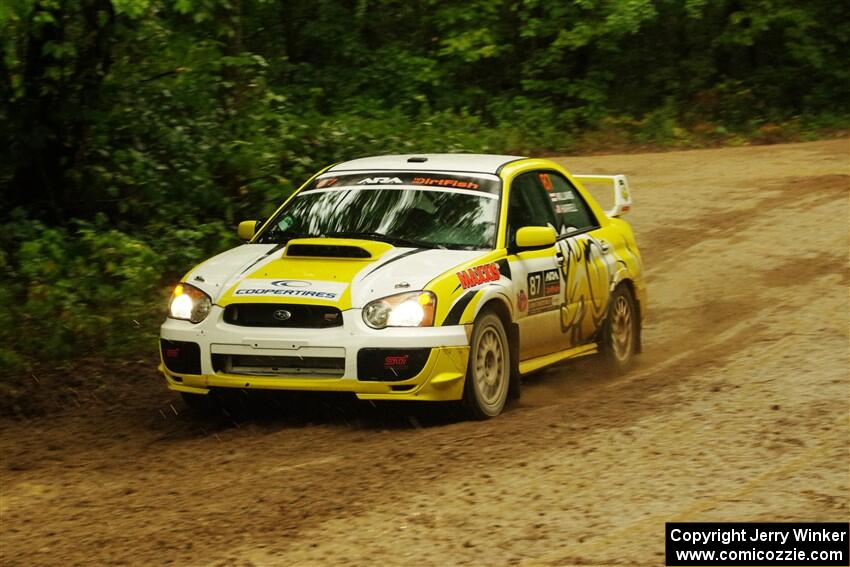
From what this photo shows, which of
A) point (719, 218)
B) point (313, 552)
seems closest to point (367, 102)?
point (719, 218)

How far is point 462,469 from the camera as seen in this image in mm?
6930

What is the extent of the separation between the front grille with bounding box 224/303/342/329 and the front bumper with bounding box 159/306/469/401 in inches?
2.0

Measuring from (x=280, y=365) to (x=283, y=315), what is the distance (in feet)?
0.96

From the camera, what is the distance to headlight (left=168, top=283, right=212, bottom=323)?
851cm

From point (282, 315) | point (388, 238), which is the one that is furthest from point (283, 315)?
point (388, 238)

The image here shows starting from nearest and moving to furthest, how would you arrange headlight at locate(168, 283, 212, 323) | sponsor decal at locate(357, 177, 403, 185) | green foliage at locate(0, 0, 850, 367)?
headlight at locate(168, 283, 212, 323) < sponsor decal at locate(357, 177, 403, 185) < green foliage at locate(0, 0, 850, 367)

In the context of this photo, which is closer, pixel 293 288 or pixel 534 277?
pixel 293 288

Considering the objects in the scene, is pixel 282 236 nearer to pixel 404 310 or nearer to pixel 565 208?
pixel 404 310

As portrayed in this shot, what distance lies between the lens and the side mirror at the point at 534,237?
355 inches

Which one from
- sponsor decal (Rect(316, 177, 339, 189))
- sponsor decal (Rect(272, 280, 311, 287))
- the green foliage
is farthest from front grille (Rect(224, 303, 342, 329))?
the green foliage

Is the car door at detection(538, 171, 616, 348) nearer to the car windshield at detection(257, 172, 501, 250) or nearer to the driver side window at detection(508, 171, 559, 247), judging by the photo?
the driver side window at detection(508, 171, 559, 247)

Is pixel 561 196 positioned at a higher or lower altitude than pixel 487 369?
higher

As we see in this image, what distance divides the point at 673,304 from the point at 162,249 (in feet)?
16.6

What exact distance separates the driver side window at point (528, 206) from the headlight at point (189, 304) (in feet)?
6.73
